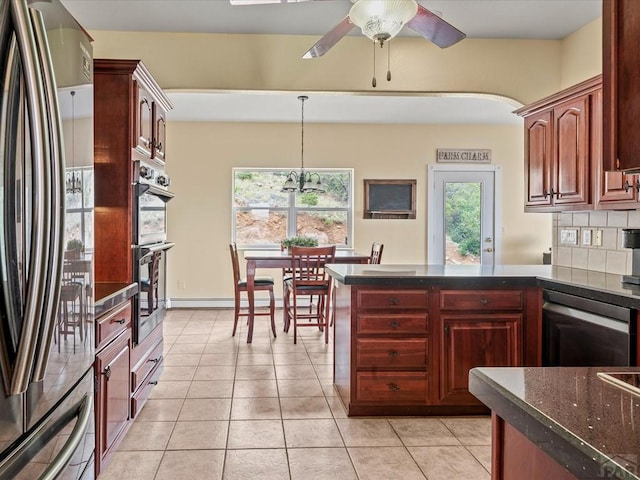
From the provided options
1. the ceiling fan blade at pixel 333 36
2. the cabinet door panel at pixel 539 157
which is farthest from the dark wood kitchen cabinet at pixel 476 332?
the ceiling fan blade at pixel 333 36

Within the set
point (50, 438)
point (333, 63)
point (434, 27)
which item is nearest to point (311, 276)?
point (333, 63)

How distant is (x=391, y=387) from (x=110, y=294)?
1678mm

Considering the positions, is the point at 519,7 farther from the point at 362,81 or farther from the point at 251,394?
the point at 251,394

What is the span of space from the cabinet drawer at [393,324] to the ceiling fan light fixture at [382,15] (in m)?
1.55

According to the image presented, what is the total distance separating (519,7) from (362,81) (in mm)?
1169

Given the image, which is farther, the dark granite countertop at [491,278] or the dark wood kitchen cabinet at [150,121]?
the dark wood kitchen cabinet at [150,121]

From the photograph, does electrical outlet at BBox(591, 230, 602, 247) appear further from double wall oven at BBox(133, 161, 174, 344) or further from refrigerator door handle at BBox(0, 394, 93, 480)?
refrigerator door handle at BBox(0, 394, 93, 480)

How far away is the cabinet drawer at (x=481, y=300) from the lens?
297cm

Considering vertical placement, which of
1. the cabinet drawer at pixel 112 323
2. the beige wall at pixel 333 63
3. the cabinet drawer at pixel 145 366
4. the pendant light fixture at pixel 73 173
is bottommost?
the cabinet drawer at pixel 145 366

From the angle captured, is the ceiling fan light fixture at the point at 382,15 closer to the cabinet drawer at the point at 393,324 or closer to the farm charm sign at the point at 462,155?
the cabinet drawer at the point at 393,324

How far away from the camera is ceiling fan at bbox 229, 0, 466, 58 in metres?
2.44

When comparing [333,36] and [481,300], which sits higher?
[333,36]

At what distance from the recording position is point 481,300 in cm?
297

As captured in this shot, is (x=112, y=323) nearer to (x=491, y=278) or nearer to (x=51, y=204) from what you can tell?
(x=51, y=204)
